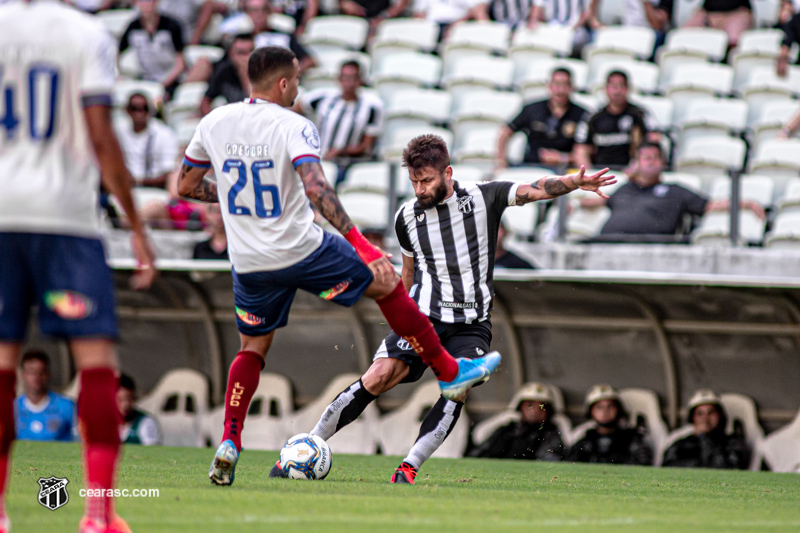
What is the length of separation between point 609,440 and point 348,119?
4484mm

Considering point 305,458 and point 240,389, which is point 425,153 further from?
point 305,458

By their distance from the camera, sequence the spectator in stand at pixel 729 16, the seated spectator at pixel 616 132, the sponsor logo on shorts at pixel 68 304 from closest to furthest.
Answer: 1. the sponsor logo on shorts at pixel 68 304
2. the seated spectator at pixel 616 132
3. the spectator in stand at pixel 729 16

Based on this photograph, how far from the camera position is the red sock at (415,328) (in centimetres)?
577

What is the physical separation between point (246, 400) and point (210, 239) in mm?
5514

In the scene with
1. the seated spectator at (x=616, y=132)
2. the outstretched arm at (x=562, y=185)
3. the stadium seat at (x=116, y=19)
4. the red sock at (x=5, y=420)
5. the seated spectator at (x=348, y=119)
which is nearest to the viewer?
the red sock at (x=5, y=420)

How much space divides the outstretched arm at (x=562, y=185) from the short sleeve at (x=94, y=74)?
10.3 ft

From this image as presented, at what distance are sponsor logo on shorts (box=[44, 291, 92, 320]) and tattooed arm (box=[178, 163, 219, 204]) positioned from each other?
2166 millimetres

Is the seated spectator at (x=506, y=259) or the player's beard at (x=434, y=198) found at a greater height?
the player's beard at (x=434, y=198)

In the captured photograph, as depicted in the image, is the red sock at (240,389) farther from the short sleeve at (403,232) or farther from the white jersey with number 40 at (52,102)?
the white jersey with number 40 at (52,102)

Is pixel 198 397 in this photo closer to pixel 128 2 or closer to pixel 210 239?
pixel 210 239

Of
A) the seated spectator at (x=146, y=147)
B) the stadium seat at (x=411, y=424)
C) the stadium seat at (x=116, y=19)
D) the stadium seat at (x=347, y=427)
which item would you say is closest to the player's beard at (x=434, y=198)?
the stadium seat at (x=411, y=424)

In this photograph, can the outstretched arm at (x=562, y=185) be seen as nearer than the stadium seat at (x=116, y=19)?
Yes

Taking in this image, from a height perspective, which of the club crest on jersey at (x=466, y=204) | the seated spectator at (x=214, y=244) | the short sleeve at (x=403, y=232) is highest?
the club crest on jersey at (x=466, y=204)

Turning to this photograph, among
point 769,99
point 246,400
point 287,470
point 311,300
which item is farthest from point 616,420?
point 246,400
